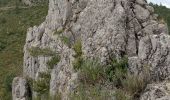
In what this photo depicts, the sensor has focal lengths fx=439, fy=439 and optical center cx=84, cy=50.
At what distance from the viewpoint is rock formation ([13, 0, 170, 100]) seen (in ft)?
48.6

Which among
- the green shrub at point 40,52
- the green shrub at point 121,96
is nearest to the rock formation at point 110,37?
the green shrub at point 40,52

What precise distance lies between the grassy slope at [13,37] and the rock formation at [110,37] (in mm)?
7844

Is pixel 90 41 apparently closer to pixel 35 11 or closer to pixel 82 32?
pixel 82 32

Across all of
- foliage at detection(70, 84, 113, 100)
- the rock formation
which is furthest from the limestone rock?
foliage at detection(70, 84, 113, 100)

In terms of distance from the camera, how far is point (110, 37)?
664 inches

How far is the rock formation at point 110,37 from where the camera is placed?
583 inches

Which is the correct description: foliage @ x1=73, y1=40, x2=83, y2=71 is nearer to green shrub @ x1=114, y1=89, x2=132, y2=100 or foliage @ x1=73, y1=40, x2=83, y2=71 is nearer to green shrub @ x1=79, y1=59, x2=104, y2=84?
green shrub @ x1=79, y1=59, x2=104, y2=84

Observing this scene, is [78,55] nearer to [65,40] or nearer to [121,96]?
[65,40]

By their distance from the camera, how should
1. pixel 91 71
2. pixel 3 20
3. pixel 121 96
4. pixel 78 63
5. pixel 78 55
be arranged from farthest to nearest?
pixel 3 20, pixel 78 55, pixel 78 63, pixel 91 71, pixel 121 96

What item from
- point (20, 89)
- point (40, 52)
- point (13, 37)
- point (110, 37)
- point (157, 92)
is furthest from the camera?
point (13, 37)

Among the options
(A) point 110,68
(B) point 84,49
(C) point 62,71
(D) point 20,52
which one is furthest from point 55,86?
(D) point 20,52

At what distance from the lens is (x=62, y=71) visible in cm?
1848

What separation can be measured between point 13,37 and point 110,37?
33979mm

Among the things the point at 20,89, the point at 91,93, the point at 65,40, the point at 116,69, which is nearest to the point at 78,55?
the point at 65,40
